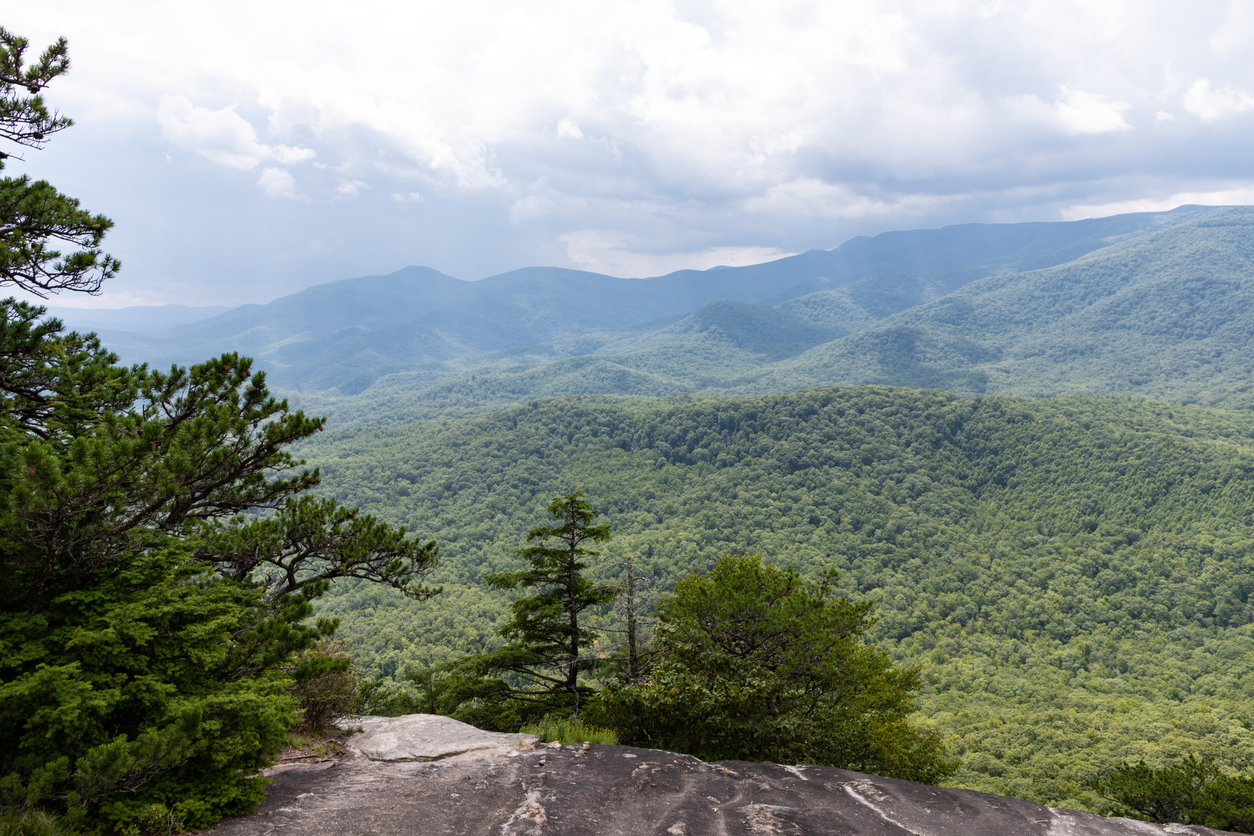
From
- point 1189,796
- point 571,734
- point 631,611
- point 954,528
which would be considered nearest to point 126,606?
point 571,734

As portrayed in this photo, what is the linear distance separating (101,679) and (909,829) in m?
9.11

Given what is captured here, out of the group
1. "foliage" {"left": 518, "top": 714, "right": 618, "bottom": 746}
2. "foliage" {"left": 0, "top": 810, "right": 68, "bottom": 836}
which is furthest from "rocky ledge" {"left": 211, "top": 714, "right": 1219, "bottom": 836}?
"foliage" {"left": 0, "top": 810, "right": 68, "bottom": 836}

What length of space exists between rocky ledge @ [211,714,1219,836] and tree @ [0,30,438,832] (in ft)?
3.49

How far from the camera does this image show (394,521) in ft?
390

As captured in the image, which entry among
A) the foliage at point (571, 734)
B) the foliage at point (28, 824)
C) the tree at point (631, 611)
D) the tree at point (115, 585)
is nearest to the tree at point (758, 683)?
the tree at point (631, 611)

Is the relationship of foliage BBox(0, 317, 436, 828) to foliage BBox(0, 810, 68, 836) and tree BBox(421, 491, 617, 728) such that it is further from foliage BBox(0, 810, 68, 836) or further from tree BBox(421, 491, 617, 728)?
tree BBox(421, 491, 617, 728)

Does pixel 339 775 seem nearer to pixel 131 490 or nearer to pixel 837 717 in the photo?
pixel 131 490

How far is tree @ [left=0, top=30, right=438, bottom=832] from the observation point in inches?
218

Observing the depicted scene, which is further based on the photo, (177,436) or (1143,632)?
(1143,632)

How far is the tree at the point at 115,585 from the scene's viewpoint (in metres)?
5.53

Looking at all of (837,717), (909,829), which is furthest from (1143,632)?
(909,829)

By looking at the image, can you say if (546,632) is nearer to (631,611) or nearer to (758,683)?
(631,611)

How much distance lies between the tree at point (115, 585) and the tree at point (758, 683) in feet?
22.0

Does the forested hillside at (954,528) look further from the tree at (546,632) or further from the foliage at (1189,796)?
the tree at (546,632)
